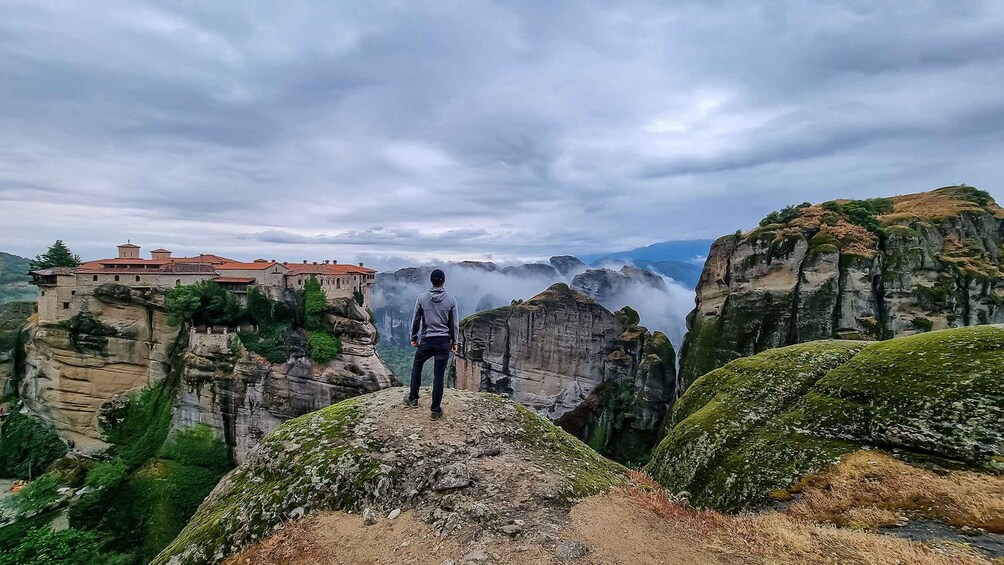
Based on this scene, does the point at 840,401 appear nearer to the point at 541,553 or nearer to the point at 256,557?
the point at 541,553

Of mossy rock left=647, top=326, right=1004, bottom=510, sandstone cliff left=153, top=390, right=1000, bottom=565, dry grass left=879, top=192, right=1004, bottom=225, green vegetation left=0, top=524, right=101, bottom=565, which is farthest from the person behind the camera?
dry grass left=879, top=192, right=1004, bottom=225

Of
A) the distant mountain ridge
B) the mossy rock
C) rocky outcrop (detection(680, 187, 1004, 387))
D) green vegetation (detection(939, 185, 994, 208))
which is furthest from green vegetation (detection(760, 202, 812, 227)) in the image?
the distant mountain ridge

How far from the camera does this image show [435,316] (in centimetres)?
842

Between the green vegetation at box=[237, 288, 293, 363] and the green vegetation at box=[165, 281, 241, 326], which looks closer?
the green vegetation at box=[165, 281, 241, 326]

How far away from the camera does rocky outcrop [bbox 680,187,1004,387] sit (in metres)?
26.4

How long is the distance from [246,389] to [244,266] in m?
15.0

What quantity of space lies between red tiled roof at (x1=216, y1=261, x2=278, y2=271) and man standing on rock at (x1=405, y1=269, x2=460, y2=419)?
143 ft

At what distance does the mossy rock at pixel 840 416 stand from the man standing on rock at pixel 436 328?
6067 millimetres

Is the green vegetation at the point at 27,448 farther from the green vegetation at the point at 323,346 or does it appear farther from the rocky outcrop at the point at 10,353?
the green vegetation at the point at 323,346

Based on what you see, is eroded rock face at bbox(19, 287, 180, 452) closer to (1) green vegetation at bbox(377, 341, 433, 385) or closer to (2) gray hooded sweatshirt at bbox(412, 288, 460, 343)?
(2) gray hooded sweatshirt at bbox(412, 288, 460, 343)

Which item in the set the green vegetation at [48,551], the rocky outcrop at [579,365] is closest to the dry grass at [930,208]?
the rocky outcrop at [579,365]

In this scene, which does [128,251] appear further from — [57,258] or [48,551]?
[48,551]

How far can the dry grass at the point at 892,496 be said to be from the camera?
5.45 m

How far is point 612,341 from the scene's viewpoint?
1751 inches
